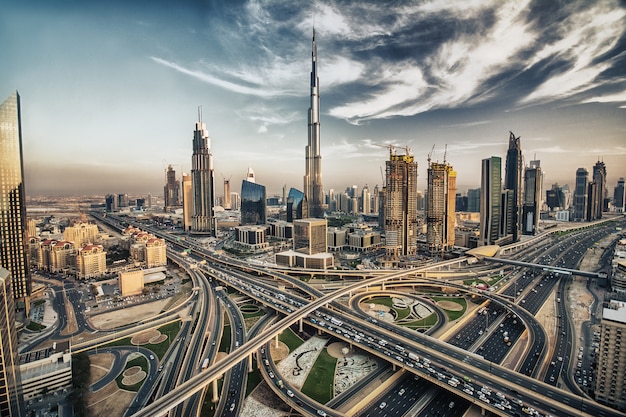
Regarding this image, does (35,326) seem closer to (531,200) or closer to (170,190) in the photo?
(531,200)

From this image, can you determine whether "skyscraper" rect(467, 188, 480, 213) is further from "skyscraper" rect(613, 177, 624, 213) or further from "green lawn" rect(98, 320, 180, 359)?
"green lawn" rect(98, 320, 180, 359)

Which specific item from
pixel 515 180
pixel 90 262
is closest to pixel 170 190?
pixel 90 262

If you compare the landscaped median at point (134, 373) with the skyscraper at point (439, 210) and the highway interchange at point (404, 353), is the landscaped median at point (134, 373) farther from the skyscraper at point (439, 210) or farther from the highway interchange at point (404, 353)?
the skyscraper at point (439, 210)

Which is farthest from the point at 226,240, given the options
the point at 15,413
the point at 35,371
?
the point at 15,413

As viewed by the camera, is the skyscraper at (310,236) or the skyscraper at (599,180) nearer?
the skyscraper at (310,236)

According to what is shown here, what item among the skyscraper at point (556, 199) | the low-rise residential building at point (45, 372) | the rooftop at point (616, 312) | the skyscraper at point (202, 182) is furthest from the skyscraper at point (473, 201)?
the low-rise residential building at point (45, 372)

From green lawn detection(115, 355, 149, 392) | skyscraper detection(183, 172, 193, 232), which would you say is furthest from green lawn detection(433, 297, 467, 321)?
skyscraper detection(183, 172, 193, 232)
